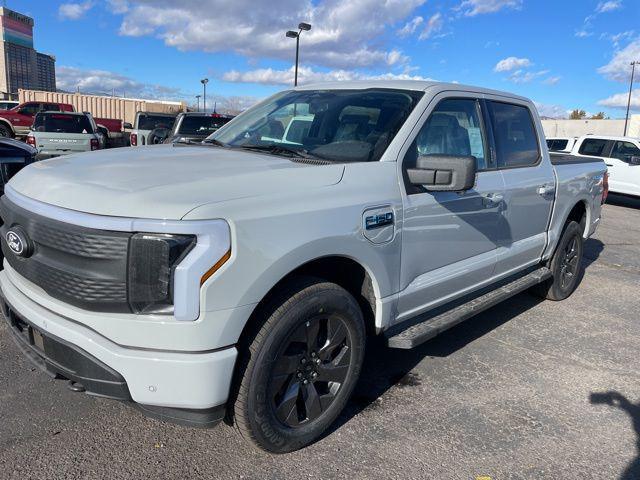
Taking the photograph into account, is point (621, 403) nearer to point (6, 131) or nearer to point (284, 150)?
point (284, 150)

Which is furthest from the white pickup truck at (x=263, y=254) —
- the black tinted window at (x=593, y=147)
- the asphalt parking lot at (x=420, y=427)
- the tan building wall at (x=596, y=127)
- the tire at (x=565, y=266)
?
the tan building wall at (x=596, y=127)

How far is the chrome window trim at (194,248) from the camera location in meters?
2.15

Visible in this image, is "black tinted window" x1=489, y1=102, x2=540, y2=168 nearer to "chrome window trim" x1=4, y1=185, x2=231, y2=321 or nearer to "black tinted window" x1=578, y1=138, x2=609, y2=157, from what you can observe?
"chrome window trim" x1=4, y1=185, x2=231, y2=321

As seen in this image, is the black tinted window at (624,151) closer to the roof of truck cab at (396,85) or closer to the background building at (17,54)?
the roof of truck cab at (396,85)

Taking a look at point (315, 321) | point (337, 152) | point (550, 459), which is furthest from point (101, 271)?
point (550, 459)

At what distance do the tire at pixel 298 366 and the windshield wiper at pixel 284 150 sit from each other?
87 centimetres

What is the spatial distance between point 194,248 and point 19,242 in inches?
39.9

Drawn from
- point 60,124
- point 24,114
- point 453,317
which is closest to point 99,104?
point 24,114

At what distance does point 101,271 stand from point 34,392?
1556 millimetres

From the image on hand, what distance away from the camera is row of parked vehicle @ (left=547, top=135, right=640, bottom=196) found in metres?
14.0

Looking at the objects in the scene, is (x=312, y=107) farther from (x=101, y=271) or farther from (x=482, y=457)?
(x=482, y=457)

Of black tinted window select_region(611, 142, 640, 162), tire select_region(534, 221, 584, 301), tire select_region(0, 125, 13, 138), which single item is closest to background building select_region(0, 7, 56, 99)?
tire select_region(0, 125, 13, 138)

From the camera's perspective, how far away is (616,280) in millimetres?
6773

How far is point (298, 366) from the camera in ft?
8.95
